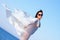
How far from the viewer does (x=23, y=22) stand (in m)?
4.50

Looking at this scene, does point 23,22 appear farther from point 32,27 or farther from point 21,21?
point 32,27

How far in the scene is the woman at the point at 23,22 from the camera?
430 cm

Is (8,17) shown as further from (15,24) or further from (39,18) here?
(39,18)

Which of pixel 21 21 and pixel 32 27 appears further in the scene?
pixel 21 21

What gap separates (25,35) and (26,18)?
1.16ft

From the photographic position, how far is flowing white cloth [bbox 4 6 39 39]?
430cm

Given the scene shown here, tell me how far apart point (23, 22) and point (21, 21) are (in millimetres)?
62

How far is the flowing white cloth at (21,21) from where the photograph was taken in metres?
4.30

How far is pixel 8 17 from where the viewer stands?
4.52 m

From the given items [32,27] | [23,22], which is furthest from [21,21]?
[32,27]

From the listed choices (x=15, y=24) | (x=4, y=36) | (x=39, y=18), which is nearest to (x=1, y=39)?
(x=4, y=36)

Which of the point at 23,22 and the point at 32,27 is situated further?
the point at 23,22

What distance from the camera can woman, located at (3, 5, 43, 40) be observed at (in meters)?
4.30

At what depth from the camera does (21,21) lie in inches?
179
